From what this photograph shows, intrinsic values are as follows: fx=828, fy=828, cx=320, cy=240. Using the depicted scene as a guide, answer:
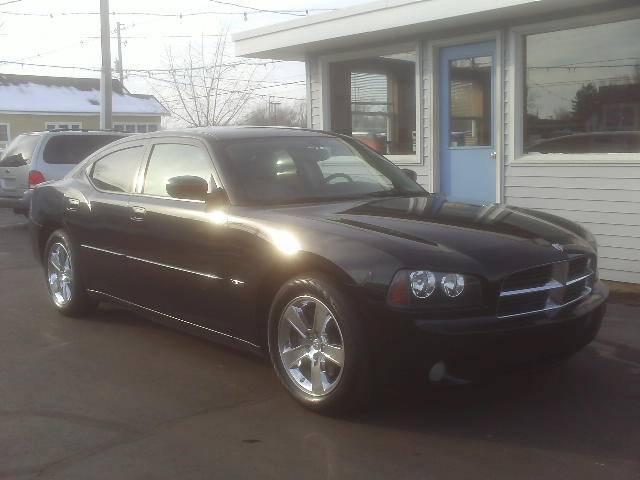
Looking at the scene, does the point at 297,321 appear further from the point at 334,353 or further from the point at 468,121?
the point at 468,121

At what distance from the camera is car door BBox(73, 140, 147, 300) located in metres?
5.88

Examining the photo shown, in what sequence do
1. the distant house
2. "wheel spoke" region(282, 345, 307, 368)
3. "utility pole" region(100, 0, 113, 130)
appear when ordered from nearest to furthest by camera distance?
"wheel spoke" region(282, 345, 307, 368), "utility pole" region(100, 0, 113, 130), the distant house

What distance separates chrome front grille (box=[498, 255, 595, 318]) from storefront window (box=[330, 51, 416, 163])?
5.83 metres

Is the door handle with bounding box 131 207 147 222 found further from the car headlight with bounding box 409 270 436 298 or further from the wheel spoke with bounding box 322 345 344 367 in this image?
the car headlight with bounding box 409 270 436 298

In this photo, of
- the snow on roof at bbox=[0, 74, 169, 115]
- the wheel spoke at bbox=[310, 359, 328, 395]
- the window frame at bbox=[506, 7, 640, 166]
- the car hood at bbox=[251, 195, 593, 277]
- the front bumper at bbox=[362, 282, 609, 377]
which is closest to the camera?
the front bumper at bbox=[362, 282, 609, 377]

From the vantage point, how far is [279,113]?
56219 millimetres

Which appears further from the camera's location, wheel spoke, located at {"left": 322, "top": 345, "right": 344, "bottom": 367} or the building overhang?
the building overhang

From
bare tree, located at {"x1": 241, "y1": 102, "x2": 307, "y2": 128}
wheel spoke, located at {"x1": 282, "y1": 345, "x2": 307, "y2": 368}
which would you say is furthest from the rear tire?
bare tree, located at {"x1": 241, "y1": 102, "x2": 307, "y2": 128}

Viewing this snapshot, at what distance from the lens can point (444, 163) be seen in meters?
9.82

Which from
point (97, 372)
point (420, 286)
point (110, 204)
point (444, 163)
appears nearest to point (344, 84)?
point (444, 163)

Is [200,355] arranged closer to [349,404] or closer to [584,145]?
[349,404]

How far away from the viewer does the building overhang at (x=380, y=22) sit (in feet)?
26.9

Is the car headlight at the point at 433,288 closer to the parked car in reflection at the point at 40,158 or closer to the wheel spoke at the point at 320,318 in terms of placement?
the wheel spoke at the point at 320,318

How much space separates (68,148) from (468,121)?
7.04m
